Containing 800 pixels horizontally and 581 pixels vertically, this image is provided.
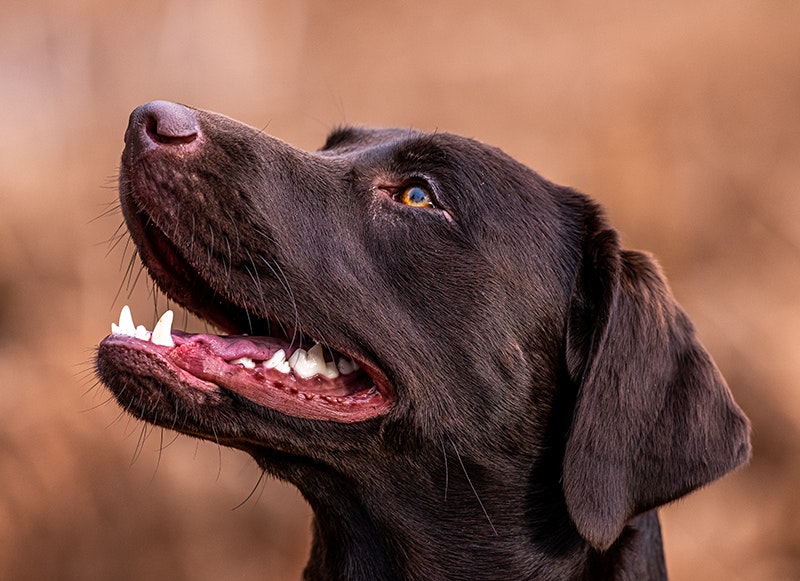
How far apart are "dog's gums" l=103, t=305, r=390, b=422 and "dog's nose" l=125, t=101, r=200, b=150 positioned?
0.44 m

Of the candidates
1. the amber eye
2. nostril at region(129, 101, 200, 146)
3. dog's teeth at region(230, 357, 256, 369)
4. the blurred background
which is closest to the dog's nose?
nostril at region(129, 101, 200, 146)

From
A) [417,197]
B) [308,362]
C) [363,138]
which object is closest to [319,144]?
[363,138]

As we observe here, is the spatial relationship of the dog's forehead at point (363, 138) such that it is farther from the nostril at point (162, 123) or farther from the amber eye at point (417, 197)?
the nostril at point (162, 123)

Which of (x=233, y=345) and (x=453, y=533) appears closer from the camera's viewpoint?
(x=233, y=345)

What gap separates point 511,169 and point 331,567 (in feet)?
4.45

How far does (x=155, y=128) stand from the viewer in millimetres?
2934

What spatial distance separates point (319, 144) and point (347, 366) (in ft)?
12.5

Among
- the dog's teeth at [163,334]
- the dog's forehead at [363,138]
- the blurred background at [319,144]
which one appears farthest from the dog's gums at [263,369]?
the blurred background at [319,144]

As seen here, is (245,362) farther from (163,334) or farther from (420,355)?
(420,355)

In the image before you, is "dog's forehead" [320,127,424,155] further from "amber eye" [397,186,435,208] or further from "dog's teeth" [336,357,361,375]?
"dog's teeth" [336,357,361,375]

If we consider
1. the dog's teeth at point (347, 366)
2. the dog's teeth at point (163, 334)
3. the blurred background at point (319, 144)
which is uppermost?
the dog's teeth at point (163, 334)

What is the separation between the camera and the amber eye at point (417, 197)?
3.34 metres

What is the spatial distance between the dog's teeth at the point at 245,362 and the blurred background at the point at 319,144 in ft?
10.4

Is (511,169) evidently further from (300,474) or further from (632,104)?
(632,104)
